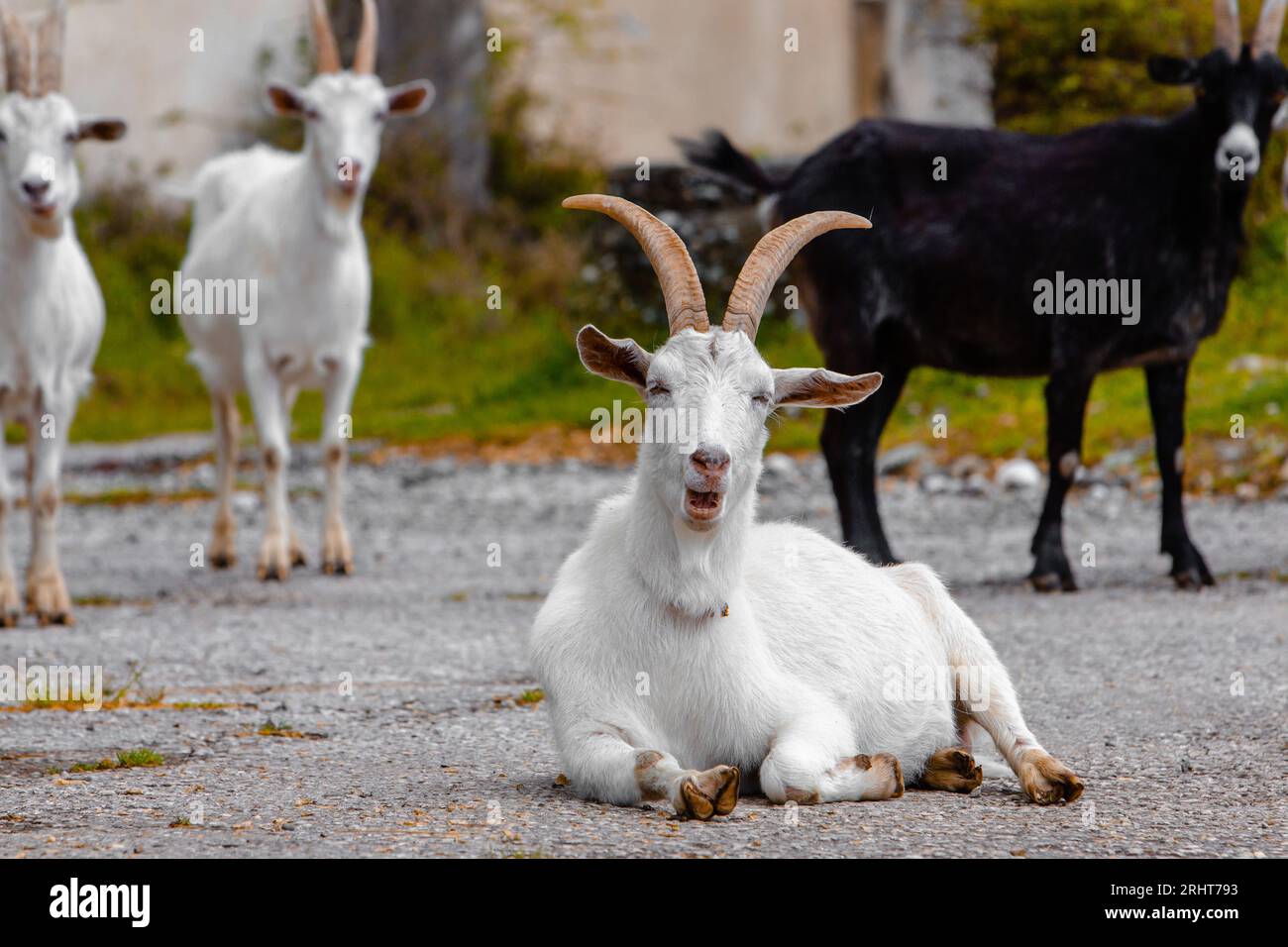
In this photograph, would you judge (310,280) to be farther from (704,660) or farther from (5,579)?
(704,660)

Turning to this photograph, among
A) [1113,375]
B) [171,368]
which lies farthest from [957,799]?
[171,368]

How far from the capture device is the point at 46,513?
8883 millimetres

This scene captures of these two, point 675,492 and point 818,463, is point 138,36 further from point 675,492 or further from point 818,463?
point 675,492

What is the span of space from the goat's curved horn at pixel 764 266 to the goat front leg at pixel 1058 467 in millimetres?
4322

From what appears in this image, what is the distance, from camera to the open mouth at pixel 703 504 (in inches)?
181

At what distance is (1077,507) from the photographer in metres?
12.1

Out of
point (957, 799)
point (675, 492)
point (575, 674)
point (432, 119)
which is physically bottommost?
point (957, 799)

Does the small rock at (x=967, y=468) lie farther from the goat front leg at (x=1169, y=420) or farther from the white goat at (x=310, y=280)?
the white goat at (x=310, y=280)

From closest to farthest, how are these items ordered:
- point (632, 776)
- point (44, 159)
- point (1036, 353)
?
1. point (632, 776)
2. point (44, 159)
3. point (1036, 353)

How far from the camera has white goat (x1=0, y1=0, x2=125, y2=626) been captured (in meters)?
8.70

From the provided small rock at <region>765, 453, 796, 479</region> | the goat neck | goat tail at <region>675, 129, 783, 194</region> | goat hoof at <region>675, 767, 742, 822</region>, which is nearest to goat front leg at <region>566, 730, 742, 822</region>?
goat hoof at <region>675, 767, 742, 822</region>

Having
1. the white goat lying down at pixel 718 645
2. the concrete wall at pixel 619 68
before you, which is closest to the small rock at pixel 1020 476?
the white goat lying down at pixel 718 645

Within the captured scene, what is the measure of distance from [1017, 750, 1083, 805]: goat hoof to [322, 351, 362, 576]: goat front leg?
608cm

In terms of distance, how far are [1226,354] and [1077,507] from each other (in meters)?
3.28
